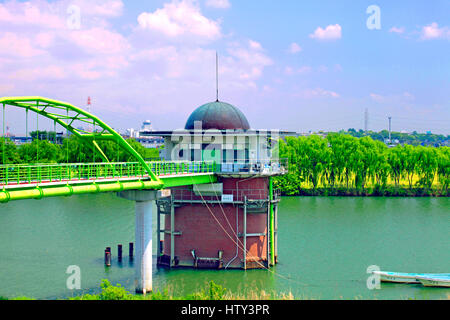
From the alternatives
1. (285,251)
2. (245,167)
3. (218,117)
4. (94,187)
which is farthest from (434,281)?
(94,187)

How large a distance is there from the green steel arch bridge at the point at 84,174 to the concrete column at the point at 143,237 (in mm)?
1087

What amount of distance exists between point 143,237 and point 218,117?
9.63 meters

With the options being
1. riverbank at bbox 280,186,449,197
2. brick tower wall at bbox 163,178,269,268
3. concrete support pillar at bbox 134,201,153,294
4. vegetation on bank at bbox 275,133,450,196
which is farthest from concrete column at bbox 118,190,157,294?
riverbank at bbox 280,186,449,197

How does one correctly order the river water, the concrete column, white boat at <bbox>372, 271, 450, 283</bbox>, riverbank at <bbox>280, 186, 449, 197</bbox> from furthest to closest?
1. riverbank at <bbox>280, 186, 449, 197</bbox>
2. white boat at <bbox>372, 271, 450, 283</bbox>
3. the river water
4. the concrete column

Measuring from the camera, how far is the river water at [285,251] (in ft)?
94.9

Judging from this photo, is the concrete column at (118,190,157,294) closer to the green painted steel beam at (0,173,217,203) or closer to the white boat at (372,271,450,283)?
the green painted steel beam at (0,173,217,203)

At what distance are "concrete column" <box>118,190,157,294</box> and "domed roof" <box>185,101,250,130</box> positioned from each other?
7.42 metres

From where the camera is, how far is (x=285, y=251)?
36.8 metres

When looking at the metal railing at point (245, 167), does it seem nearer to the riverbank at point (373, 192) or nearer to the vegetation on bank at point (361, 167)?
the vegetation on bank at point (361, 167)

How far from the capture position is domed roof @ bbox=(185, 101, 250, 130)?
1326 inches

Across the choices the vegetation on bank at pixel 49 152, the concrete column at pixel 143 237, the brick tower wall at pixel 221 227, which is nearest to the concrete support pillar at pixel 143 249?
the concrete column at pixel 143 237

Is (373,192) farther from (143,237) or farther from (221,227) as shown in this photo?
(143,237)
